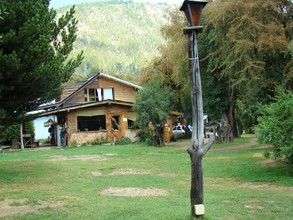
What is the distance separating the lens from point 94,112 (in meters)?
33.1

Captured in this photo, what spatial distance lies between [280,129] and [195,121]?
6166 millimetres

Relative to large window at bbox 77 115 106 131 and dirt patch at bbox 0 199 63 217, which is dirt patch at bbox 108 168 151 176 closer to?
dirt patch at bbox 0 199 63 217

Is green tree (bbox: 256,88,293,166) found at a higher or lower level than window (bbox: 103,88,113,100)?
lower

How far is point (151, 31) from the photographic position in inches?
7667

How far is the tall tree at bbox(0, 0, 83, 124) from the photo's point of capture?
9.30 meters

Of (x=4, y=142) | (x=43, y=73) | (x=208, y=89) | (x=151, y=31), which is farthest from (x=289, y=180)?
(x=151, y=31)

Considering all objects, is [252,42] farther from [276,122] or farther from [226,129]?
[226,129]

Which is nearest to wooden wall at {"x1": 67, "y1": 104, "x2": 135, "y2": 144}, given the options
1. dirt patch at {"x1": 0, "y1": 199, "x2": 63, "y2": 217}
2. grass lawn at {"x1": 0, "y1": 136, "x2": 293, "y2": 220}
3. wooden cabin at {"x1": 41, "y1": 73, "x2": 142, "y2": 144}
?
wooden cabin at {"x1": 41, "y1": 73, "x2": 142, "y2": 144}

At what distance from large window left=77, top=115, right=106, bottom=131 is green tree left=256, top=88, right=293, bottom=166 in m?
22.3

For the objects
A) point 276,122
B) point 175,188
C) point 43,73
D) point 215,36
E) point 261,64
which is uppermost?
point 215,36

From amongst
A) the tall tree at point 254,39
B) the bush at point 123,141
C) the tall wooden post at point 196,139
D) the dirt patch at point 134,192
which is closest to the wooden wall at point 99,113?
the bush at point 123,141

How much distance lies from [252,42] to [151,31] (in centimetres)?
18050

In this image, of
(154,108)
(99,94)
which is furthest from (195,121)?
(99,94)

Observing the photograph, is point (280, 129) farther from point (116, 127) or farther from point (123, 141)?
point (116, 127)
